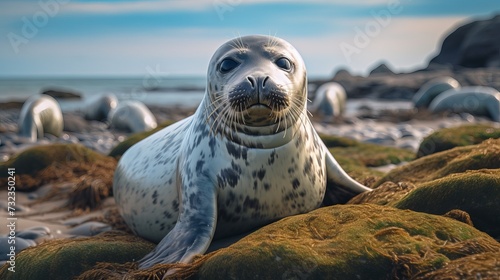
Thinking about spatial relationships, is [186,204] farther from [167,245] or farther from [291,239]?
[291,239]

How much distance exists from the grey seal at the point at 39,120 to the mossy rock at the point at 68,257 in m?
8.37

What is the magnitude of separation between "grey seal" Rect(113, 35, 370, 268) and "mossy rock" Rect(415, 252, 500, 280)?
1.20 meters

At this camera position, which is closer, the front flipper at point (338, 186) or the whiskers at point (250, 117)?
the whiskers at point (250, 117)

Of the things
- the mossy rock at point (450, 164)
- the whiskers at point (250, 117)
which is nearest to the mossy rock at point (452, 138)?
the mossy rock at point (450, 164)

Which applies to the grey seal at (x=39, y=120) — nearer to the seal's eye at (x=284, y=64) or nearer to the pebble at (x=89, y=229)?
the pebble at (x=89, y=229)

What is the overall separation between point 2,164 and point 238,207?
3.73 m

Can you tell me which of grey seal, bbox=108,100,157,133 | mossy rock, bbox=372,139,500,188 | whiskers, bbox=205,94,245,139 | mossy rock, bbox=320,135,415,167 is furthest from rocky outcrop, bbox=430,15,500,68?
whiskers, bbox=205,94,245,139

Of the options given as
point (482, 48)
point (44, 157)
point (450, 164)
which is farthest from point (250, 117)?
point (482, 48)

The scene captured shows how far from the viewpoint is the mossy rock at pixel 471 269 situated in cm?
242

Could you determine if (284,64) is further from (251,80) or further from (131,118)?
(131,118)

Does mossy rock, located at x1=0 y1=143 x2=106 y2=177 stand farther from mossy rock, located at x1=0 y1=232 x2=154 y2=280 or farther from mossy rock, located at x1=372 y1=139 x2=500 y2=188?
mossy rock, located at x1=372 y1=139 x2=500 y2=188

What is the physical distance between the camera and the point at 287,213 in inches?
148

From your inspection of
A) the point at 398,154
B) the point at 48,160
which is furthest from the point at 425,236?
the point at 48,160

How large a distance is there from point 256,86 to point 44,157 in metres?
4.01
